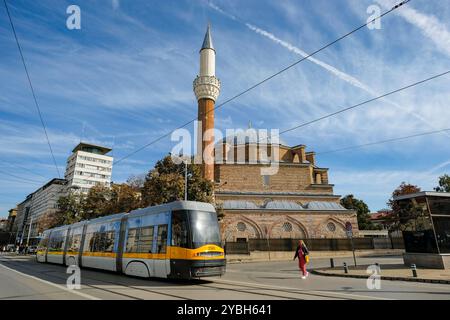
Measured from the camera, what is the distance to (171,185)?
24078 mm

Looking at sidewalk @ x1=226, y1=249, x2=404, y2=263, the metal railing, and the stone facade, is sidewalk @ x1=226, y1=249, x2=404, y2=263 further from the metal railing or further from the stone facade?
the stone facade

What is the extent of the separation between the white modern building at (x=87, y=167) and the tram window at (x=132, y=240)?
7129 centimetres

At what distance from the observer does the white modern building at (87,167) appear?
263 feet

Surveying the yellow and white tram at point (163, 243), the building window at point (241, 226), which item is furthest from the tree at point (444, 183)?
the yellow and white tram at point (163, 243)

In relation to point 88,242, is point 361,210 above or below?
above

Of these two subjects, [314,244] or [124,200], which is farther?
[314,244]

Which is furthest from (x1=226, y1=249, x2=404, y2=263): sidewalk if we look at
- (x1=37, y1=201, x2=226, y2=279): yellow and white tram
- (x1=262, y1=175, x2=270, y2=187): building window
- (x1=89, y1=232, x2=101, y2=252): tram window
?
(x1=37, y1=201, x2=226, y2=279): yellow and white tram

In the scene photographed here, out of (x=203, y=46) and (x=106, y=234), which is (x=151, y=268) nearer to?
(x=106, y=234)

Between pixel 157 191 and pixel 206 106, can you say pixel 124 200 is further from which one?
pixel 206 106

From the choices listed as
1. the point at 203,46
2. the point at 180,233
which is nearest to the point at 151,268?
the point at 180,233

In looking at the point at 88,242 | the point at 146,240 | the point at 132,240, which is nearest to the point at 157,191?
the point at 88,242

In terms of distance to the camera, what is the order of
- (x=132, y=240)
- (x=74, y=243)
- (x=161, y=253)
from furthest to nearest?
(x=74, y=243)
(x=132, y=240)
(x=161, y=253)

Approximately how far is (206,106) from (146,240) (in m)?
28.1
